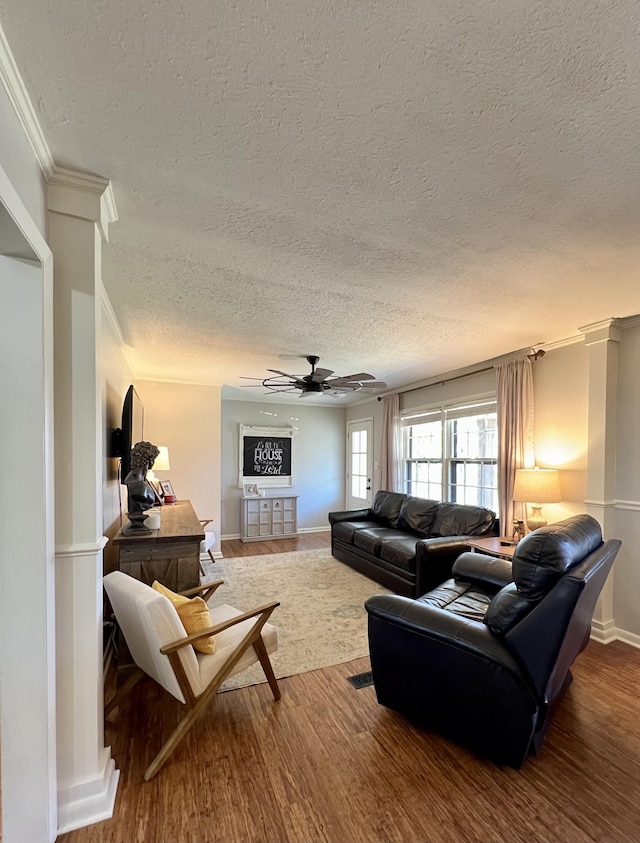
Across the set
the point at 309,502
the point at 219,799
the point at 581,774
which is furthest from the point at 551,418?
the point at 309,502

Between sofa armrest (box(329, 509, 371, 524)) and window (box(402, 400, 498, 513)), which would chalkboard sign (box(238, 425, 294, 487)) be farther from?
window (box(402, 400, 498, 513))

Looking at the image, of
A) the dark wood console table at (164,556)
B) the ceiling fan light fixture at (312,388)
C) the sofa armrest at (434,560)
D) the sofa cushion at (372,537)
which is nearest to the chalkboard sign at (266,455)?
the sofa cushion at (372,537)

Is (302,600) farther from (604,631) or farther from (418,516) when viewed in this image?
(604,631)

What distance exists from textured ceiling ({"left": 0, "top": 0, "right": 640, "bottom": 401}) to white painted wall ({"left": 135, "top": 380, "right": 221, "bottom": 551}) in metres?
2.75

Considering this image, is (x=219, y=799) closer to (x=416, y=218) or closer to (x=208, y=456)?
(x=416, y=218)

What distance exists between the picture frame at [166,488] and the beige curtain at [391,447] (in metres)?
3.11

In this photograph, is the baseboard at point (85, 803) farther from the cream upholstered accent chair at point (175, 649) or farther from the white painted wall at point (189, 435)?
the white painted wall at point (189, 435)

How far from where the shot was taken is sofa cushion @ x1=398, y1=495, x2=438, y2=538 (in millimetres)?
4629

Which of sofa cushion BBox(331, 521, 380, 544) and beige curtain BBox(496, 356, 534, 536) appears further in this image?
sofa cushion BBox(331, 521, 380, 544)

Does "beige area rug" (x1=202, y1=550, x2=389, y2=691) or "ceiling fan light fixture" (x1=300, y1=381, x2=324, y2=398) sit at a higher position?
"ceiling fan light fixture" (x1=300, y1=381, x2=324, y2=398)

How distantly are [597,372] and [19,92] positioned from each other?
3795 millimetres

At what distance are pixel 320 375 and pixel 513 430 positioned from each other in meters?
2.01

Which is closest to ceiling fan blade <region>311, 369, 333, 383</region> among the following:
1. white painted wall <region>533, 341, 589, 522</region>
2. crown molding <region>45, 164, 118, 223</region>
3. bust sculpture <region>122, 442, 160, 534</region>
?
bust sculpture <region>122, 442, 160, 534</region>

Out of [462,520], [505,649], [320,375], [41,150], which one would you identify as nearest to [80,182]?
[41,150]
